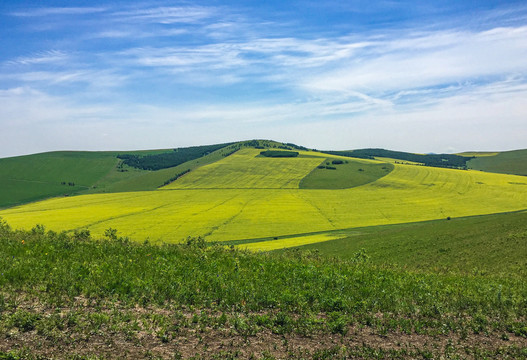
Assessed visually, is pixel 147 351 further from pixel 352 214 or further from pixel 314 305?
pixel 352 214

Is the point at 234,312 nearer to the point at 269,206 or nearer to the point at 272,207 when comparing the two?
the point at 272,207

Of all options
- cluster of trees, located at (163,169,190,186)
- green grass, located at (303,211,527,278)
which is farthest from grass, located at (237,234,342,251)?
cluster of trees, located at (163,169,190,186)

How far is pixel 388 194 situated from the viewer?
390ft

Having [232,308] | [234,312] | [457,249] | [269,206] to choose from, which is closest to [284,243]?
[457,249]

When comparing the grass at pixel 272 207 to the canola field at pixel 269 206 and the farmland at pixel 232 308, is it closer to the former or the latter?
the canola field at pixel 269 206

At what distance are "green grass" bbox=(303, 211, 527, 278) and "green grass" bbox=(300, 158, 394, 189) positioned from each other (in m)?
87.1

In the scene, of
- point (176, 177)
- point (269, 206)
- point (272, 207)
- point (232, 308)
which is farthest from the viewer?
point (176, 177)

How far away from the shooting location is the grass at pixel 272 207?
81250mm

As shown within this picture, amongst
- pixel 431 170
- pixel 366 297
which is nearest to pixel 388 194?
pixel 431 170

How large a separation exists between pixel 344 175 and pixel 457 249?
120m

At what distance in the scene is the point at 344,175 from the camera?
15450cm

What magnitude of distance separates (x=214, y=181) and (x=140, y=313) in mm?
151901

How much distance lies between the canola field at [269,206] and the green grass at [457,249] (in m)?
18.6

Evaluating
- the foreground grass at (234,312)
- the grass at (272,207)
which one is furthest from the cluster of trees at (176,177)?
the foreground grass at (234,312)
